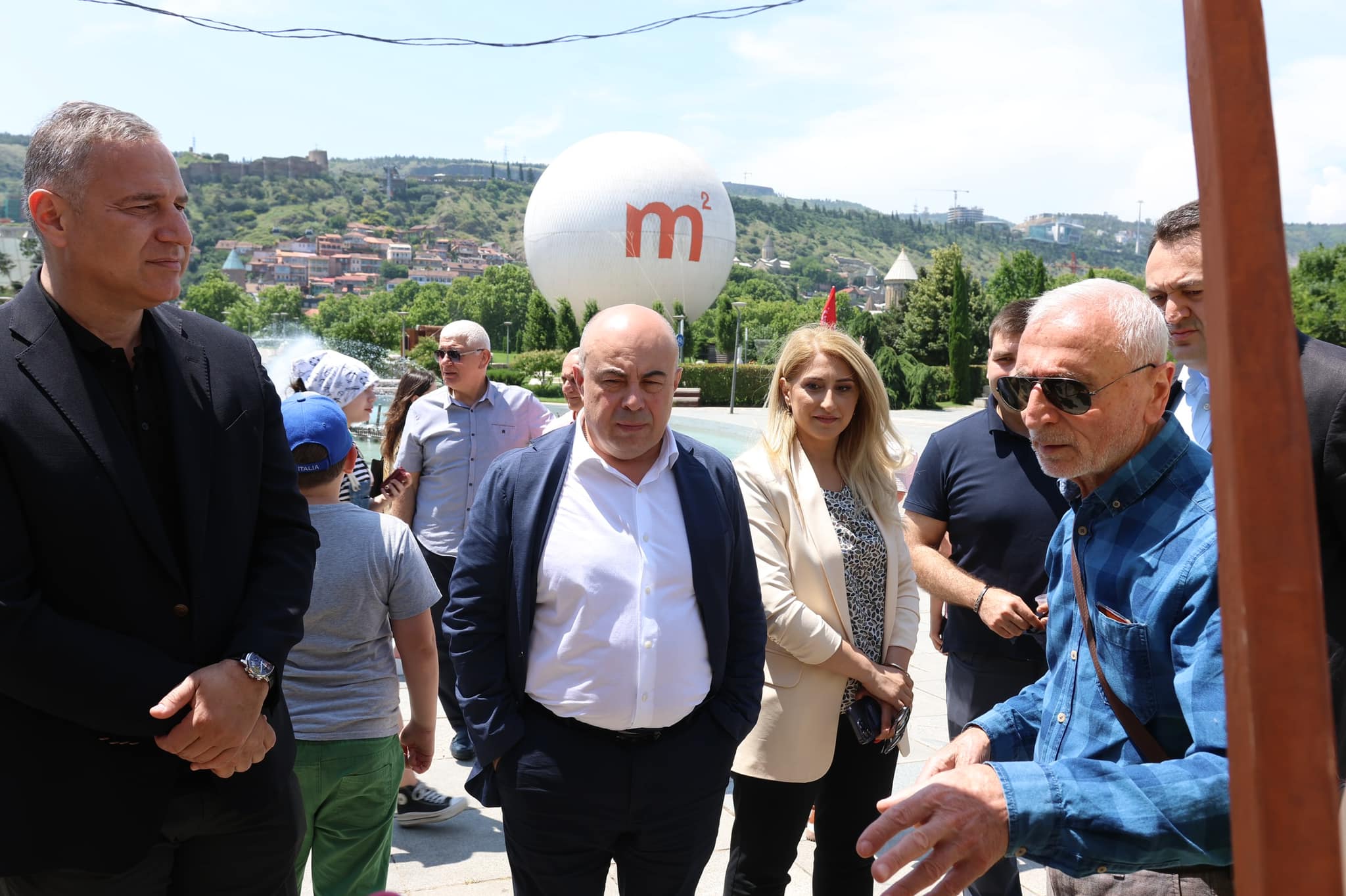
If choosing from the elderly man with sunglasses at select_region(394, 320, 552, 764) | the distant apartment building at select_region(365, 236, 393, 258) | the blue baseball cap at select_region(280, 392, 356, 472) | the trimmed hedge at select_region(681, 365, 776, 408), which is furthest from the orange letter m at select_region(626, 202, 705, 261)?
the distant apartment building at select_region(365, 236, 393, 258)

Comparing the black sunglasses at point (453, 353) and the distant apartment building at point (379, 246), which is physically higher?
the distant apartment building at point (379, 246)

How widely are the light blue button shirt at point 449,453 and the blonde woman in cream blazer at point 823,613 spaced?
2102 mm

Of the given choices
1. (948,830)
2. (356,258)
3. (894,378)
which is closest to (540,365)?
(894,378)

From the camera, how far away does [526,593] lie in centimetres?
249

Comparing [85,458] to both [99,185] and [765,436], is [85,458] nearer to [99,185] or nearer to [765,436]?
[99,185]

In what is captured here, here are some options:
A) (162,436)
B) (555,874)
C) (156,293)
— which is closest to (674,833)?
(555,874)

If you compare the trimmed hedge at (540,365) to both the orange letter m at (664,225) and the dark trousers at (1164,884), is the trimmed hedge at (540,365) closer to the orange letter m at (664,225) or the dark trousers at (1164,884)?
the orange letter m at (664,225)

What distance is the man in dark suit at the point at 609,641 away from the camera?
243 centimetres

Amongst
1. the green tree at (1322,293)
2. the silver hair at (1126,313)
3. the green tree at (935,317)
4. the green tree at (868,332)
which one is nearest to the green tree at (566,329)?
the green tree at (868,332)

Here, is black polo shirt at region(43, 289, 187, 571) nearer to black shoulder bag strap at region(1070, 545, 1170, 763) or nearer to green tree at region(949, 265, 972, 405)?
black shoulder bag strap at region(1070, 545, 1170, 763)

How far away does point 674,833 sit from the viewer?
2.46 metres

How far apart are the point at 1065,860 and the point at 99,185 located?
207 cm

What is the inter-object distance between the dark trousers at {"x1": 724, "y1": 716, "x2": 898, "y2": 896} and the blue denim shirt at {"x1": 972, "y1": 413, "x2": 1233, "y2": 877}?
3.51ft

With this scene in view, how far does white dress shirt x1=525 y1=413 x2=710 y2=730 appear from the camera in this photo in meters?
2.44
